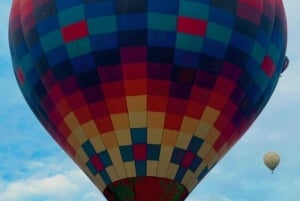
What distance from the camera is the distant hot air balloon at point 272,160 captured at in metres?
31.1

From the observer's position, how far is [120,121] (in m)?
19.1

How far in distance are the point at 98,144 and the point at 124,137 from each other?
634 millimetres

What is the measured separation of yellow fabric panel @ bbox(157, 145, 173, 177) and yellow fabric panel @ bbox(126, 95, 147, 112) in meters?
0.93

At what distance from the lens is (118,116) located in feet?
62.6

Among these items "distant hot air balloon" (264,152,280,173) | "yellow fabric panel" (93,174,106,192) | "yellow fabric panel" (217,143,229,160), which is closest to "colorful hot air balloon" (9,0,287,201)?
"yellow fabric panel" (93,174,106,192)

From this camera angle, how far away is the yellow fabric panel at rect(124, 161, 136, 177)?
19.1 meters

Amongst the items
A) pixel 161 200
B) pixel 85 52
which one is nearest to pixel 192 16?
pixel 85 52

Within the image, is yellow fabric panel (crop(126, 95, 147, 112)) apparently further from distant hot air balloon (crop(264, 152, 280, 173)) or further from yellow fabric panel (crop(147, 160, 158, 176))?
distant hot air balloon (crop(264, 152, 280, 173))

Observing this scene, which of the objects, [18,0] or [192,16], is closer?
[192,16]

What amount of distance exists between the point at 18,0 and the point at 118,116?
13.2 feet

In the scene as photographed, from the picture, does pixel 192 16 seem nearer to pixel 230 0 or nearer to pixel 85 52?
pixel 230 0

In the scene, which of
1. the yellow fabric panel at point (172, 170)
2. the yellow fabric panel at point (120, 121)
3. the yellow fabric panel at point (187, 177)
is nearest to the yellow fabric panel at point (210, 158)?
the yellow fabric panel at point (187, 177)

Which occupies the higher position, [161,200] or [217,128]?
[217,128]

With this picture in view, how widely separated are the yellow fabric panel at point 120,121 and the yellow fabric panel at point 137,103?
0.65 ft
